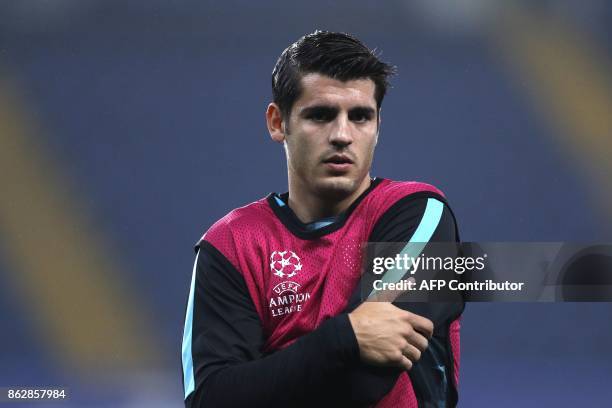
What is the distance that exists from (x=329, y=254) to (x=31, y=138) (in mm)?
3526

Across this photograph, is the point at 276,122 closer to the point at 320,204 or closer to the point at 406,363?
the point at 320,204

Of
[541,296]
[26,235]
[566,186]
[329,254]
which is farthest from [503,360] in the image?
[329,254]

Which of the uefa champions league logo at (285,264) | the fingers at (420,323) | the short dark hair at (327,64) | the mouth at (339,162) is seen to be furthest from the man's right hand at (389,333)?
the short dark hair at (327,64)

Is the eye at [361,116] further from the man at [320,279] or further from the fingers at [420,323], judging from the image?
the fingers at [420,323]

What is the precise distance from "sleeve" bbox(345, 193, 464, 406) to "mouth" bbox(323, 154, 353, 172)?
0.43 ft

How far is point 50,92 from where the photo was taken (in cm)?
487

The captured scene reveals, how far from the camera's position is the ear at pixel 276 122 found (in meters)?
1.98

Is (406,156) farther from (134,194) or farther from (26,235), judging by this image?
(26,235)

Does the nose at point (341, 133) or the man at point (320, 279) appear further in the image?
the nose at point (341, 133)

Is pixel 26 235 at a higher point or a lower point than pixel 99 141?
lower

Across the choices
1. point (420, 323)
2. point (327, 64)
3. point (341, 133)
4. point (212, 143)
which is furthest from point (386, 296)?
point (212, 143)

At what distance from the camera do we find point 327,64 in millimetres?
1847

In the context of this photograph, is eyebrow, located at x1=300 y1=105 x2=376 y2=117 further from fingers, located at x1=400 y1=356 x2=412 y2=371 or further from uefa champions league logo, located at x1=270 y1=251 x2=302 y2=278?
fingers, located at x1=400 y1=356 x2=412 y2=371

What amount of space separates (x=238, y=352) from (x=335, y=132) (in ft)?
1.57
